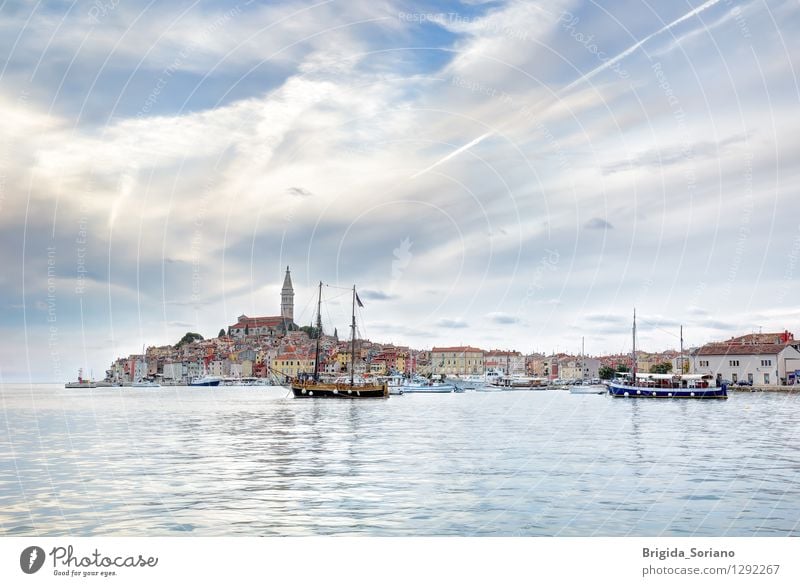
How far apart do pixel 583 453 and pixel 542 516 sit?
1186 centimetres

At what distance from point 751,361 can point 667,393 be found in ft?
64.3

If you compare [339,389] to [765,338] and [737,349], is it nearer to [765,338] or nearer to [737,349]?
[737,349]

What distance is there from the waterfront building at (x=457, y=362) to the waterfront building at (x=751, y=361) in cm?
9249

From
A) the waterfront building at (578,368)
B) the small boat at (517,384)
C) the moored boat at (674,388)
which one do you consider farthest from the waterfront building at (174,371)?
the moored boat at (674,388)

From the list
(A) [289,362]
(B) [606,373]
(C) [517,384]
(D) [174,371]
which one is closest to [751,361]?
(C) [517,384]

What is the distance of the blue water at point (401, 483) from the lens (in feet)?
43.6

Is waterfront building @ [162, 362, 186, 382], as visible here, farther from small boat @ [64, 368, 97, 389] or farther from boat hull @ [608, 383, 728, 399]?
boat hull @ [608, 383, 728, 399]

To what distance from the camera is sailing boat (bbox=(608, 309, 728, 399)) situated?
260 ft

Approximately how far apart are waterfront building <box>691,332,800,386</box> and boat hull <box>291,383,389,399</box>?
41.5 metres

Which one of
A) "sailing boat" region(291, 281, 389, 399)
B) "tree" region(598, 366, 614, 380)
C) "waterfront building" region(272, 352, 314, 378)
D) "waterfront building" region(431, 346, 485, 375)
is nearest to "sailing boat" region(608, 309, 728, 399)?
"sailing boat" region(291, 281, 389, 399)

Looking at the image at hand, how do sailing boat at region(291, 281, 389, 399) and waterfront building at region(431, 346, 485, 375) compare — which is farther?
waterfront building at region(431, 346, 485, 375)

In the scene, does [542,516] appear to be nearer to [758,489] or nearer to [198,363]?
[758,489]

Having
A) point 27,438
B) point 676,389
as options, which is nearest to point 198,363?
point 676,389
